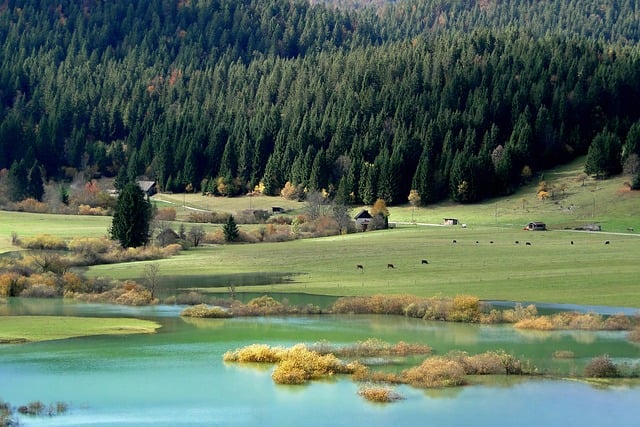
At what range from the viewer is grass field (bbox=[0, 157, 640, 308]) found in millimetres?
74688

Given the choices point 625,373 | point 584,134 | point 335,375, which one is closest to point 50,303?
point 335,375

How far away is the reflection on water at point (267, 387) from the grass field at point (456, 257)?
597 inches

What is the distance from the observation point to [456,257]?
3654 inches

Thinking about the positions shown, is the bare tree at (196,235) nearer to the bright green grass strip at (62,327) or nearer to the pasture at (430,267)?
the pasture at (430,267)

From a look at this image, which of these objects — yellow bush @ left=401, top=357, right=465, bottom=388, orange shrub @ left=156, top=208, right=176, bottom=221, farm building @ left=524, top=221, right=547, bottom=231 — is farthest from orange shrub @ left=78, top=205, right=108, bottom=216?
yellow bush @ left=401, top=357, right=465, bottom=388

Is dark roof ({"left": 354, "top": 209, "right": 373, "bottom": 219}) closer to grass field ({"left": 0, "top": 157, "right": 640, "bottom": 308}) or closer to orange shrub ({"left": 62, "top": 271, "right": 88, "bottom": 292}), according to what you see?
grass field ({"left": 0, "top": 157, "right": 640, "bottom": 308})

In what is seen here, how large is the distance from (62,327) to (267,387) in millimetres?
20186

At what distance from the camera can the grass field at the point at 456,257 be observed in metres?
74.7

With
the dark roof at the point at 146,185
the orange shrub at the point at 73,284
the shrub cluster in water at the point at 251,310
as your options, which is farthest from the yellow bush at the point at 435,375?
the dark roof at the point at 146,185

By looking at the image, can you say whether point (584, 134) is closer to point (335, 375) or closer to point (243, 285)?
point (243, 285)

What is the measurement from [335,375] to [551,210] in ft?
Answer: 310

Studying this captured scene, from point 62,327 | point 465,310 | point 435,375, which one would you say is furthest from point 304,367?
point 465,310

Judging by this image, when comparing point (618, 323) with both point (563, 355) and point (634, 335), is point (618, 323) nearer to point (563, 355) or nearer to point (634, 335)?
point (634, 335)

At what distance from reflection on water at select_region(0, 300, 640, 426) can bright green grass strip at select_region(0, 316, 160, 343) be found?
1752 mm
